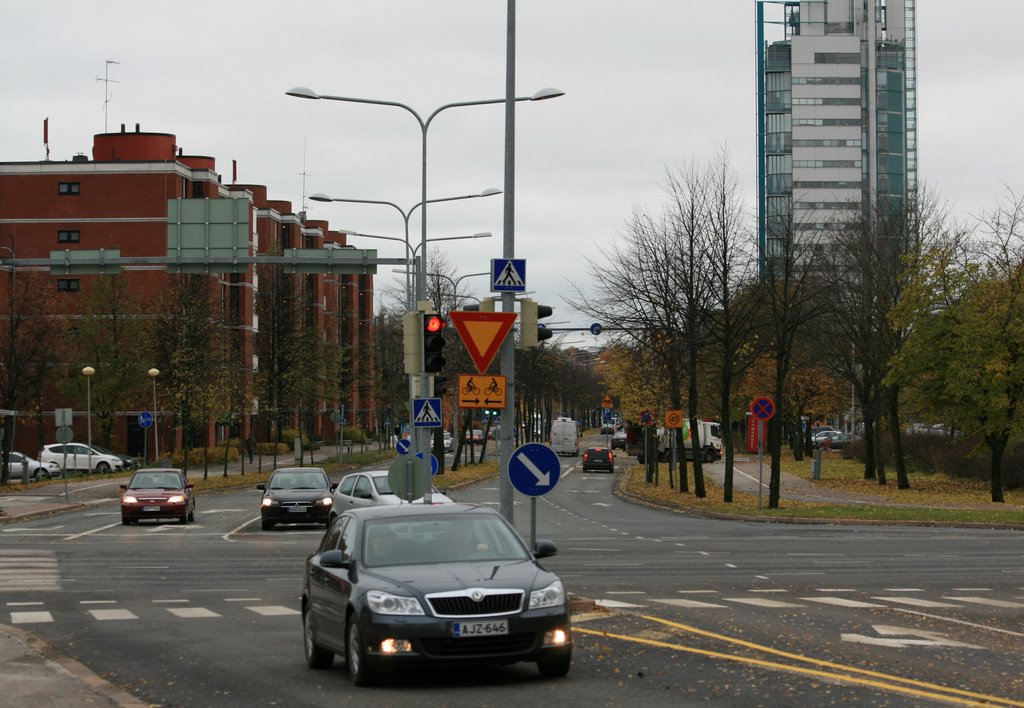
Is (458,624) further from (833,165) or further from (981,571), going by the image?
(833,165)

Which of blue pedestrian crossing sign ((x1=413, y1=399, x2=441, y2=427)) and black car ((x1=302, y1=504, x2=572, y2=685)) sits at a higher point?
blue pedestrian crossing sign ((x1=413, y1=399, x2=441, y2=427))

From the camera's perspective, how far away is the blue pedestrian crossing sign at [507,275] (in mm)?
16672

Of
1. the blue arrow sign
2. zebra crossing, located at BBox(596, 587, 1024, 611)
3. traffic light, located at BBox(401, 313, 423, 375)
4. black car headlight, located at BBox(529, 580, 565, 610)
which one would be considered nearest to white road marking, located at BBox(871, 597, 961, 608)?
zebra crossing, located at BBox(596, 587, 1024, 611)

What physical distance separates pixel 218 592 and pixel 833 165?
141m

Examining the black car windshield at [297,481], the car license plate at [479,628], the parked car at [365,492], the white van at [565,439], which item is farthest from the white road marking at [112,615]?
the white van at [565,439]

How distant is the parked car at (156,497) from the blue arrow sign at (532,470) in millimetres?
22017

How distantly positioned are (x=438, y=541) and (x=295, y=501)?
2224cm

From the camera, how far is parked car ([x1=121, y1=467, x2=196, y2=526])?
3538 centimetres

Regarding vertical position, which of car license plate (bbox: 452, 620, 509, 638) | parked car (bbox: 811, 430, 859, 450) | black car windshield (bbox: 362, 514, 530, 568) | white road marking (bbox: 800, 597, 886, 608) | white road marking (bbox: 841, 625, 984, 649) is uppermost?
black car windshield (bbox: 362, 514, 530, 568)

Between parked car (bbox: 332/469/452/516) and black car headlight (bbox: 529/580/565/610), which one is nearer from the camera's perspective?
black car headlight (bbox: 529/580/565/610)

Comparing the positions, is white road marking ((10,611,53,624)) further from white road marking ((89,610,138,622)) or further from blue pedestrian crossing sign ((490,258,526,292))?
blue pedestrian crossing sign ((490,258,526,292))

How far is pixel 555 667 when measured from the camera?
10664 mm

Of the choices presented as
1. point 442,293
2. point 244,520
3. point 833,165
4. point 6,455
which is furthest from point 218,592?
point 833,165

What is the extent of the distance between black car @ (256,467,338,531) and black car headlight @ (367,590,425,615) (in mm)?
22593
